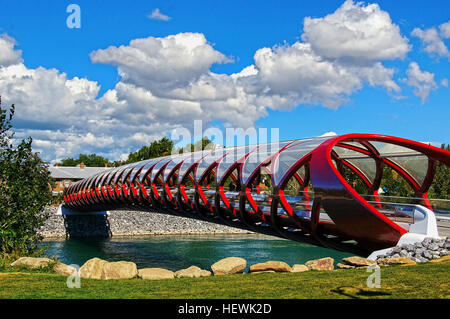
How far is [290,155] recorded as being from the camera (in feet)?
50.0

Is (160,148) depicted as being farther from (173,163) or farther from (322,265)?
(322,265)

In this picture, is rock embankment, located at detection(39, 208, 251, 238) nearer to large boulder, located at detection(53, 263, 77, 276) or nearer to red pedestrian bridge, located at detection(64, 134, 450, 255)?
red pedestrian bridge, located at detection(64, 134, 450, 255)

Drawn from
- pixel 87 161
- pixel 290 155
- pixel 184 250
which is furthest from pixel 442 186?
pixel 87 161

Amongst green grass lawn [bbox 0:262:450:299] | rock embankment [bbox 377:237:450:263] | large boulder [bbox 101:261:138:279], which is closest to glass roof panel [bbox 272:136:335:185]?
rock embankment [bbox 377:237:450:263]

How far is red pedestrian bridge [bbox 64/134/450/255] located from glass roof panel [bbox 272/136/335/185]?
3cm

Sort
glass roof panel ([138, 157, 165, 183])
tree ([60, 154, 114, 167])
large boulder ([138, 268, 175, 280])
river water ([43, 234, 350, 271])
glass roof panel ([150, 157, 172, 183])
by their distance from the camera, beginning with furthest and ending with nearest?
tree ([60, 154, 114, 167]) < river water ([43, 234, 350, 271]) < glass roof panel ([138, 157, 165, 183]) < glass roof panel ([150, 157, 172, 183]) < large boulder ([138, 268, 175, 280])

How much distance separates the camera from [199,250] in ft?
126

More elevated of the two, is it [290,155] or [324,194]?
[290,155]

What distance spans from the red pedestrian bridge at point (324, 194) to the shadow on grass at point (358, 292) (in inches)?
144

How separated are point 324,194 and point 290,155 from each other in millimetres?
2778

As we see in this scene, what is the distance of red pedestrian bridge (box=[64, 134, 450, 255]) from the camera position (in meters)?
12.2

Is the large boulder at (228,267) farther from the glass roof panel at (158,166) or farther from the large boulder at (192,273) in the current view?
the glass roof panel at (158,166)
